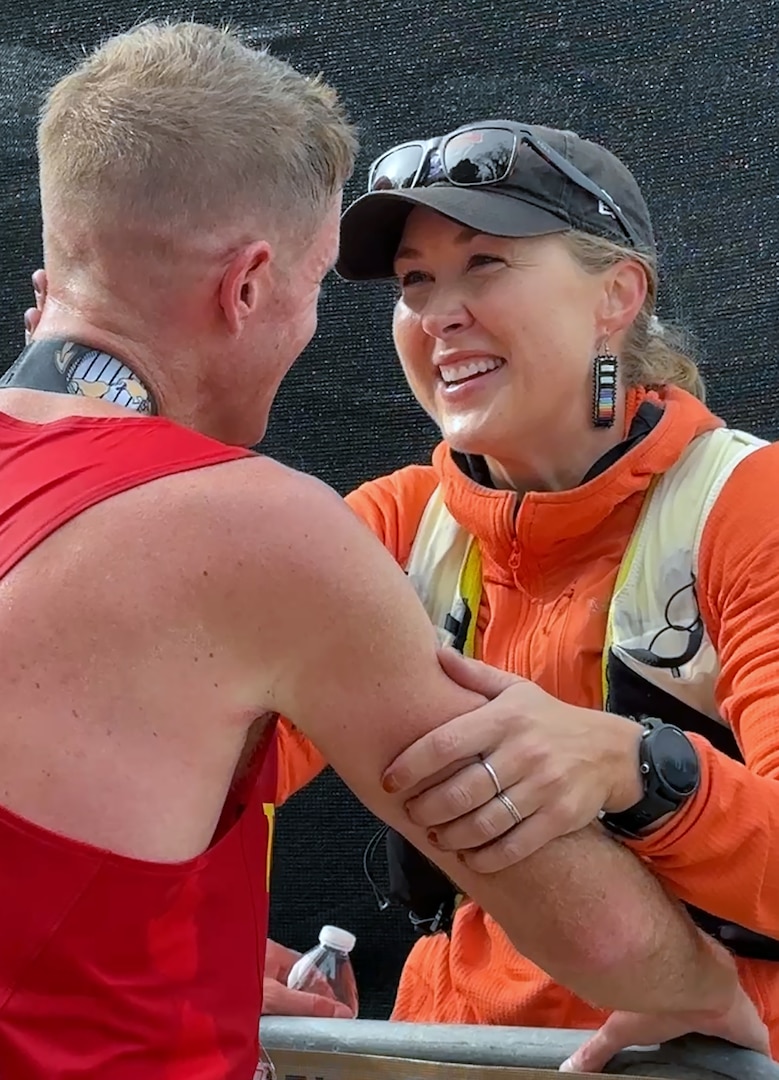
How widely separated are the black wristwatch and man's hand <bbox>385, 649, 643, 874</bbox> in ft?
0.14

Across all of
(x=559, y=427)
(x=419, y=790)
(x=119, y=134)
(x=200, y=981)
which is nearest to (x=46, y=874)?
(x=200, y=981)

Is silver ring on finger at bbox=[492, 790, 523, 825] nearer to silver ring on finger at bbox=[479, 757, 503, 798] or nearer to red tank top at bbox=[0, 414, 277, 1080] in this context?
silver ring on finger at bbox=[479, 757, 503, 798]

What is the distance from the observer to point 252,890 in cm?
76

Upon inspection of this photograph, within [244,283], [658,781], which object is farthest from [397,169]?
[658,781]

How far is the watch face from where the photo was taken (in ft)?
2.91

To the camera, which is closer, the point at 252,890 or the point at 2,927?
the point at 2,927

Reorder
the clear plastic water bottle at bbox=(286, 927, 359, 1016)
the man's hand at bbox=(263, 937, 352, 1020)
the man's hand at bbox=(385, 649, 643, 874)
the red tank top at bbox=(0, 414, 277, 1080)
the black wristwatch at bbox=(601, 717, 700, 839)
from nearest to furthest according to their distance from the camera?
the red tank top at bbox=(0, 414, 277, 1080) < the man's hand at bbox=(385, 649, 643, 874) < the black wristwatch at bbox=(601, 717, 700, 839) < the man's hand at bbox=(263, 937, 352, 1020) < the clear plastic water bottle at bbox=(286, 927, 359, 1016)

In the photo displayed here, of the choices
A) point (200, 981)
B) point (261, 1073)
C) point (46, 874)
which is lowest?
point (261, 1073)

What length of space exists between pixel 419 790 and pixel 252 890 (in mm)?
120

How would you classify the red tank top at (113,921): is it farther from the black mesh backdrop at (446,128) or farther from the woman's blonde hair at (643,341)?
→ the black mesh backdrop at (446,128)

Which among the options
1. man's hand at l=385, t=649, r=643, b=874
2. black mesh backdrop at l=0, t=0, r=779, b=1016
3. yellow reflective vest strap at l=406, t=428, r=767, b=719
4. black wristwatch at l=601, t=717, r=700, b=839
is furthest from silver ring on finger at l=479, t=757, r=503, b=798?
black mesh backdrop at l=0, t=0, r=779, b=1016

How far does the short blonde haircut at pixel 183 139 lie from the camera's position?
33.2 inches

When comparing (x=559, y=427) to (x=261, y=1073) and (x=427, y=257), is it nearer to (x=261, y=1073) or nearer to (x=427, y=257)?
(x=427, y=257)

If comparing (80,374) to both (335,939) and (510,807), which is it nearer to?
(510,807)
